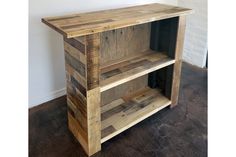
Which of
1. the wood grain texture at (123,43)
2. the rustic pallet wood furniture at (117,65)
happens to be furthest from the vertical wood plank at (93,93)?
the wood grain texture at (123,43)

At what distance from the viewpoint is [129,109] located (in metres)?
1.90

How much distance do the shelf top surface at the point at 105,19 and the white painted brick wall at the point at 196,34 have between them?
106 centimetres

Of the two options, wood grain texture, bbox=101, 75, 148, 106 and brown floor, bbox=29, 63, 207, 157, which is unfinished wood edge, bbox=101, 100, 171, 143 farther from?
wood grain texture, bbox=101, 75, 148, 106

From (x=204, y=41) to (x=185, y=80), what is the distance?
1.85 ft

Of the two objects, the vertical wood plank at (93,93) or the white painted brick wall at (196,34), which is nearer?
the vertical wood plank at (93,93)

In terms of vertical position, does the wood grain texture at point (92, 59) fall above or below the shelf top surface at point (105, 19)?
below

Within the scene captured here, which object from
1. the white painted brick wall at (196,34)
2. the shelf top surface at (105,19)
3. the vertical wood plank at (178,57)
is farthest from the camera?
the white painted brick wall at (196,34)

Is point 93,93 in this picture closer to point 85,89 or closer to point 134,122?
point 85,89

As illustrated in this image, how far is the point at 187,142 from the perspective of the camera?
5.54 ft

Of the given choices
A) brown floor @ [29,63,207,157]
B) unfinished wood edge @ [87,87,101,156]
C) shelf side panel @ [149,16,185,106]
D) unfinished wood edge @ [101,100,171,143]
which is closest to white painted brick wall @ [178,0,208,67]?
brown floor @ [29,63,207,157]

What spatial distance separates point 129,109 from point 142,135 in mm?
251

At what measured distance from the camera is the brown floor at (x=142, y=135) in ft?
5.24

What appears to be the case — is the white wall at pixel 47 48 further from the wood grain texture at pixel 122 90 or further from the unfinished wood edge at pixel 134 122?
the unfinished wood edge at pixel 134 122
